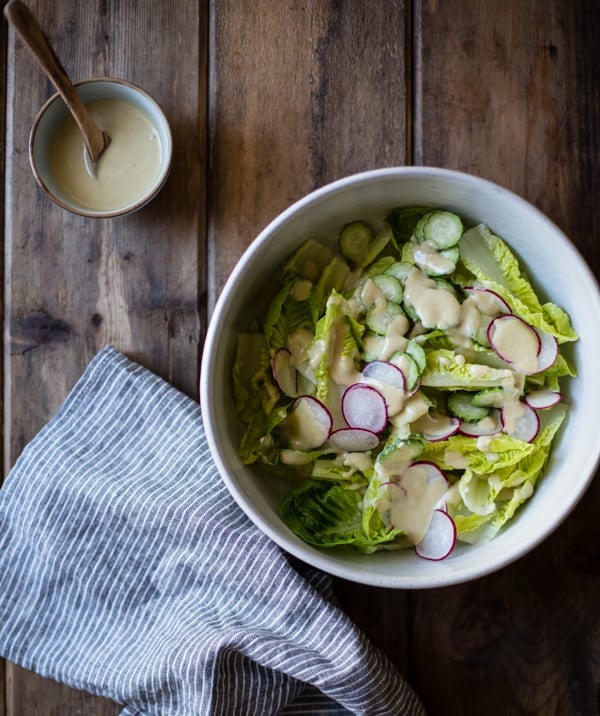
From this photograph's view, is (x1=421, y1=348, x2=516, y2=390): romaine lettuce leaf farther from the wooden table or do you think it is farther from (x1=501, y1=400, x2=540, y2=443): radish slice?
the wooden table

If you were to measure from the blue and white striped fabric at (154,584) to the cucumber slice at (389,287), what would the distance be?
462 mm

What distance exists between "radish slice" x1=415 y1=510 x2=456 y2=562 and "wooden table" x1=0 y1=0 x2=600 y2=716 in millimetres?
244

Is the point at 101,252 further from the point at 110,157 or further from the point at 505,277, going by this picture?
the point at 505,277

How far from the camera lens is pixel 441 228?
1559 millimetres

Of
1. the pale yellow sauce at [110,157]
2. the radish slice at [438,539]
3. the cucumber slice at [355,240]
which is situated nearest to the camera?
the radish slice at [438,539]

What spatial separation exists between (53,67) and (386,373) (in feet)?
2.77

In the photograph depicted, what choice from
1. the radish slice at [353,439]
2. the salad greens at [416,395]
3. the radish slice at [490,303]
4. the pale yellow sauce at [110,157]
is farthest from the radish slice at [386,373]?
the pale yellow sauce at [110,157]

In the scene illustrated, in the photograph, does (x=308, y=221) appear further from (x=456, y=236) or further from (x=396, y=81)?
(x=396, y=81)

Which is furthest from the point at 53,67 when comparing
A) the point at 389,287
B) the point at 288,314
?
the point at 389,287

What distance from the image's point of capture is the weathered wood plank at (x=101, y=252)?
175 cm

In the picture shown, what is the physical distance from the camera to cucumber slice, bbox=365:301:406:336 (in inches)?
61.3

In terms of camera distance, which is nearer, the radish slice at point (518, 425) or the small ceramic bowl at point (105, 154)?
the radish slice at point (518, 425)

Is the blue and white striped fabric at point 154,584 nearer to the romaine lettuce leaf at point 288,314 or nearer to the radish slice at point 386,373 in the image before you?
the romaine lettuce leaf at point 288,314

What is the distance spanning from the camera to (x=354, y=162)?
1737 mm
